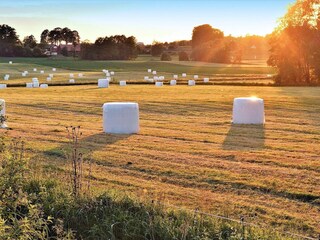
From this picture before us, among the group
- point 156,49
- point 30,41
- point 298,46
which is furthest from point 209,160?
point 30,41

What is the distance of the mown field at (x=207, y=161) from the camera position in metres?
8.98

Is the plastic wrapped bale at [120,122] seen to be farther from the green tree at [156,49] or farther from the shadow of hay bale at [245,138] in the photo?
the green tree at [156,49]

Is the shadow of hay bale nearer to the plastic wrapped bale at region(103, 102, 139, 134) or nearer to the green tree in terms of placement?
the plastic wrapped bale at region(103, 102, 139, 134)

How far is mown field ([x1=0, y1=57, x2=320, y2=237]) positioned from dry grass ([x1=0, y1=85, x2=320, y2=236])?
0.06 ft

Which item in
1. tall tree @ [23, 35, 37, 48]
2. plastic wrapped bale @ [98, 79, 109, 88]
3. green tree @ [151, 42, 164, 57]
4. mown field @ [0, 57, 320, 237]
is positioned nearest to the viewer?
mown field @ [0, 57, 320, 237]

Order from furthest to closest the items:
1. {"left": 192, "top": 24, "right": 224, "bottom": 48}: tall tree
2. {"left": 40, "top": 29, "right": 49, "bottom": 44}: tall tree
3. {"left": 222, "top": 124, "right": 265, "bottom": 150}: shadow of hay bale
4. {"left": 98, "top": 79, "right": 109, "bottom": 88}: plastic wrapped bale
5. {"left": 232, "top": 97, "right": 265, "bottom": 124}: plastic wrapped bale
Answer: {"left": 40, "top": 29, "right": 49, "bottom": 44}: tall tree, {"left": 192, "top": 24, "right": 224, "bottom": 48}: tall tree, {"left": 98, "top": 79, "right": 109, "bottom": 88}: plastic wrapped bale, {"left": 232, "top": 97, "right": 265, "bottom": 124}: plastic wrapped bale, {"left": 222, "top": 124, "right": 265, "bottom": 150}: shadow of hay bale

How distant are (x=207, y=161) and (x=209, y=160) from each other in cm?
14

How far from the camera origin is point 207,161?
12258 mm

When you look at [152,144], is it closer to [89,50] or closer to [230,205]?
[230,205]

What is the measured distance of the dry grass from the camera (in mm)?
9023

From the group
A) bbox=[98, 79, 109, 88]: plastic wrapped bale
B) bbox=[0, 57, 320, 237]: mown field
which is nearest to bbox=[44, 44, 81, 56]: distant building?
bbox=[98, 79, 109, 88]: plastic wrapped bale

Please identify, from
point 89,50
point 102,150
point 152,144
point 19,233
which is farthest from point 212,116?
point 89,50

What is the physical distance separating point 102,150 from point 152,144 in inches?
63.6

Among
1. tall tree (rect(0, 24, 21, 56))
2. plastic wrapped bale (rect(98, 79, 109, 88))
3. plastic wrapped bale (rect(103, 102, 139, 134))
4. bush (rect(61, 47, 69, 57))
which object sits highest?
tall tree (rect(0, 24, 21, 56))
